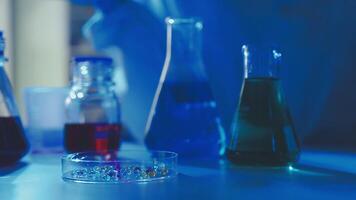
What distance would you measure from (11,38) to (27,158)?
70 cm

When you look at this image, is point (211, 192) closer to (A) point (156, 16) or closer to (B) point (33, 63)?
(A) point (156, 16)

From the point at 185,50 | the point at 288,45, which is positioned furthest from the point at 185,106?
the point at 288,45

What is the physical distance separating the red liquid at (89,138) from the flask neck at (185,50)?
13 centimetres

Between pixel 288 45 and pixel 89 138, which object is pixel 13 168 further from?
pixel 288 45

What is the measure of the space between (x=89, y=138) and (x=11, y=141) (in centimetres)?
15

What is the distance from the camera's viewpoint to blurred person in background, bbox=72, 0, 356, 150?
834 millimetres

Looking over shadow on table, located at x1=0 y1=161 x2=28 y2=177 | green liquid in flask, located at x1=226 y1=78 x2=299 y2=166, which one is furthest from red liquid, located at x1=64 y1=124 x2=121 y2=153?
green liquid in flask, located at x1=226 y1=78 x2=299 y2=166

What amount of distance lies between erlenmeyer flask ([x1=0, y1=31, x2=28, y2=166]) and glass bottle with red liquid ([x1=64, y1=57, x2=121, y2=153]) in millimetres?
114

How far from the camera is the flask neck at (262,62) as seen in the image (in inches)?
26.6

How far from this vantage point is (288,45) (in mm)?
844

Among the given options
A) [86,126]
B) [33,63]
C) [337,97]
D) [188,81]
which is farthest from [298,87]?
[33,63]

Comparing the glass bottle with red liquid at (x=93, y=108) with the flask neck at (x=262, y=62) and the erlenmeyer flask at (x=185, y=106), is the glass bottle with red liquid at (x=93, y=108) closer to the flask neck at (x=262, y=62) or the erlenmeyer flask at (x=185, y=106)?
the erlenmeyer flask at (x=185, y=106)

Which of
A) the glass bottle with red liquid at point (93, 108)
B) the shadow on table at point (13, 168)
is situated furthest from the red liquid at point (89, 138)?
the shadow on table at point (13, 168)

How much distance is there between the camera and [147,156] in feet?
2.28
